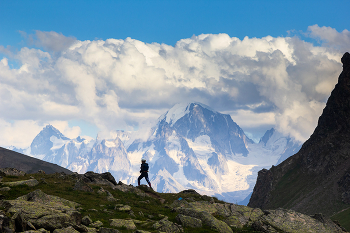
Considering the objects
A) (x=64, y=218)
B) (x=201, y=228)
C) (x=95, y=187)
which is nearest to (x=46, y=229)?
(x=64, y=218)

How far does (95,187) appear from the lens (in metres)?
39.0

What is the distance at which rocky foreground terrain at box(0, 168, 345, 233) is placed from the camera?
69.6ft

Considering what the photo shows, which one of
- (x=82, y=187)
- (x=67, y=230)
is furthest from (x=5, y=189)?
(x=67, y=230)

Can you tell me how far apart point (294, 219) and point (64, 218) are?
78.9ft

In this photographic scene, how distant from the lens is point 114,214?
29.1 m

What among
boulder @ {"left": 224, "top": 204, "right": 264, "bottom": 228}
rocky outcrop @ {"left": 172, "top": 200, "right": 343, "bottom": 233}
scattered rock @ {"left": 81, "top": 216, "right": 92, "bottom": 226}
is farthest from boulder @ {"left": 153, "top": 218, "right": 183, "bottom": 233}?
boulder @ {"left": 224, "top": 204, "right": 264, "bottom": 228}

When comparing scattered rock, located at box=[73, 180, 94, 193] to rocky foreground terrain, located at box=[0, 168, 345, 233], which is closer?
rocky foreground terrain, located at box=[0, 168, 345, 233]

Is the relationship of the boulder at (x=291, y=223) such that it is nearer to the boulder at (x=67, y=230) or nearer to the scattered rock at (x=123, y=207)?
the scattered rock at (x=123, y=207)

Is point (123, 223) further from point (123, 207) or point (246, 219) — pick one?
point (246, 219)

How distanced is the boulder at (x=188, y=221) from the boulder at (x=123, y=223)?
4551 mm

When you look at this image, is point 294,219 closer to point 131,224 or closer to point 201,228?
point 201,228

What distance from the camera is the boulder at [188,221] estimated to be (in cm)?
2829

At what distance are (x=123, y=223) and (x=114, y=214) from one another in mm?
3751

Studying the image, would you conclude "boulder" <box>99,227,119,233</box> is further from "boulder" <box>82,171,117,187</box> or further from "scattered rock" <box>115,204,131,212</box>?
"boulder" <box>82,171,117,187</box>
